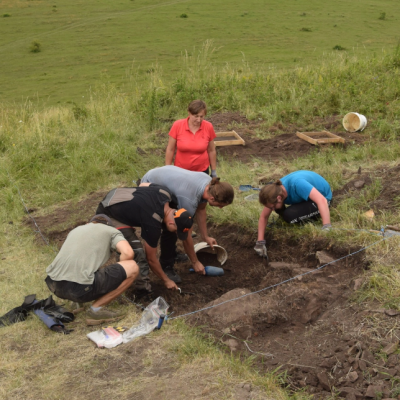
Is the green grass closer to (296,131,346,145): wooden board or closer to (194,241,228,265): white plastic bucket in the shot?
(296,131,346,145): wooden board

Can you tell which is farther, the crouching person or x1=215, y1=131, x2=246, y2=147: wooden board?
x1=215, y1=131, x2=246, y2=147: wooden board

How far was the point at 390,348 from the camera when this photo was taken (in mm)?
3338

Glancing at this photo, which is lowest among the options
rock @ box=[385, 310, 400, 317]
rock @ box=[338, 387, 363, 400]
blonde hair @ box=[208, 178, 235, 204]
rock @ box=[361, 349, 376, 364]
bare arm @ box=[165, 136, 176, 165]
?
rock @ box=[338, 387, 363, 400]

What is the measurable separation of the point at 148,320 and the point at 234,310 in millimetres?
753

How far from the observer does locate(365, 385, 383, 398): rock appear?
3.01m

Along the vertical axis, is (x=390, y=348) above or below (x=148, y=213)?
below

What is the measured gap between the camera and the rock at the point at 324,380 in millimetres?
3186

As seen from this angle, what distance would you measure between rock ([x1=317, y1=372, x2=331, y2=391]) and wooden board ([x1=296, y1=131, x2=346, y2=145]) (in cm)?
551

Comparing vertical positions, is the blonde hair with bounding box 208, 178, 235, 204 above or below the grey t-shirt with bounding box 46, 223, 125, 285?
above

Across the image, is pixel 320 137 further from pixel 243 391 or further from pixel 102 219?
pixel 243 391

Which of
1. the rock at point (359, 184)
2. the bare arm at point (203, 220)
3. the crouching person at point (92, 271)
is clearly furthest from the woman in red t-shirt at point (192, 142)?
the rock at point (359, 184)

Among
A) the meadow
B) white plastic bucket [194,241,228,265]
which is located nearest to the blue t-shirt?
the meadow

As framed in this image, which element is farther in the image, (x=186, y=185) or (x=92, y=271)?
(x=186, y=185)

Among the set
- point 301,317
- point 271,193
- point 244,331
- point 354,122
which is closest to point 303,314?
point 301,317
